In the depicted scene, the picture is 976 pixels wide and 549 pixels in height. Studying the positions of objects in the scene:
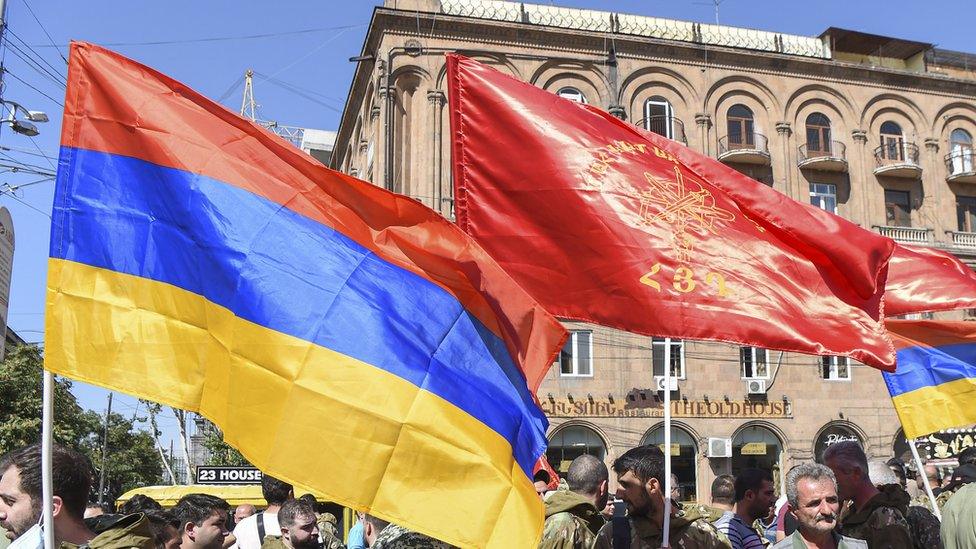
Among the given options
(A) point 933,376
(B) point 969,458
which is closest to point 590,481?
(A) point 933,376

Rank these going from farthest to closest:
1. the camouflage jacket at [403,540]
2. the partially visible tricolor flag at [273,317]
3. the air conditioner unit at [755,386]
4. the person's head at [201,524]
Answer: the air conditioner unit at [755,386] → the person's head at [201,524] → the camouflage jacket at [403,540] → the partially visible tricolor flag at [273,317]

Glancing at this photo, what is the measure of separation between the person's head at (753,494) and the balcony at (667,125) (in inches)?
1049

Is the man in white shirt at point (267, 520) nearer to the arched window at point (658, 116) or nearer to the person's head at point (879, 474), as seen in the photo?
the person's head at point (879, 474)

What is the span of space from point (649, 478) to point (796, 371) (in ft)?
94.2

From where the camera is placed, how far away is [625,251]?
243 inches

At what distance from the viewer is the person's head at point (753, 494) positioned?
7018 millimetres

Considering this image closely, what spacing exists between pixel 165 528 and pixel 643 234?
3503 mm

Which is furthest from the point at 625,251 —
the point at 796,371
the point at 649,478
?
the point at 796,371

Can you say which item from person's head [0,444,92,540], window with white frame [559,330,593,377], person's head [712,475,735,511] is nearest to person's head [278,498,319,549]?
person's head [0,444,92,540]

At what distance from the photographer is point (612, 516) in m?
5.78

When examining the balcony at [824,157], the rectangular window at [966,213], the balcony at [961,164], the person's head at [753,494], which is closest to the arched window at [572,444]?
the balcony at [824,157]

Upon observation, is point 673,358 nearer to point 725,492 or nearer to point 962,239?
point 962,239

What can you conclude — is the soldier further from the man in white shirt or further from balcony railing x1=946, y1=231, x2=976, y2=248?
balcony railing x1=946, y1=231, x2=976, y2=248

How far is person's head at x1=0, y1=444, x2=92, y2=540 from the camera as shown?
13.0 feet
